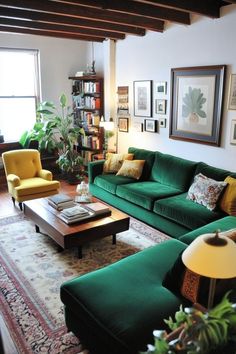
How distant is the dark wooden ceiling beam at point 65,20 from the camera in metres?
3.91

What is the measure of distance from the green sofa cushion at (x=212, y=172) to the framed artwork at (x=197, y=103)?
33 cm

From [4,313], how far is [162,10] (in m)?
3.63

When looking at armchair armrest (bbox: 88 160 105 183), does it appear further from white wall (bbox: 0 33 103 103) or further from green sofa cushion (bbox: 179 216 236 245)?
green sofa cushion (bbox: 179 216 236 245)

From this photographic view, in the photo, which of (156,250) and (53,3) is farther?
(53,3)

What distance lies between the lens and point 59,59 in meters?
6.11

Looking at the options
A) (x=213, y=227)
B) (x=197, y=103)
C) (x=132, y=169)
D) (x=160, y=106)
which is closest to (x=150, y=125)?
(x=160, y=106)

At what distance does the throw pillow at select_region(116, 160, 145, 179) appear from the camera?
4.62m

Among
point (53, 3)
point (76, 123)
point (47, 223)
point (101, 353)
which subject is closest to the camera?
point (101, 353)

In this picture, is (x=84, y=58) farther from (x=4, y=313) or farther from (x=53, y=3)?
(x=4, y=313)

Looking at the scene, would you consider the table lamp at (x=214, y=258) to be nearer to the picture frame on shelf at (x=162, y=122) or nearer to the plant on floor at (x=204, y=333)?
the plant on floor at (x=204, y=333)

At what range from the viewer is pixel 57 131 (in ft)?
20.6

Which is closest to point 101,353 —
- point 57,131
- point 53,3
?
point 53,3

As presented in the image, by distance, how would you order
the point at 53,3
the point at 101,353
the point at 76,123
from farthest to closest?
the point at 76,123, the point at 53,3, the point at 101,353

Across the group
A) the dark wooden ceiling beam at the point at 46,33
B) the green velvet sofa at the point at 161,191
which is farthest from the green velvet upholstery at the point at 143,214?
the dark wooden ceiling beam at the point at 46,33
